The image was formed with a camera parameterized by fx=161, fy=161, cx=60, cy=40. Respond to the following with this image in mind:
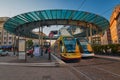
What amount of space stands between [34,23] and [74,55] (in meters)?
24.8

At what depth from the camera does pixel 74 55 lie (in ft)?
65.7

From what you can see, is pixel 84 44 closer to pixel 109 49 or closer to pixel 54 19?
pixel 109 49

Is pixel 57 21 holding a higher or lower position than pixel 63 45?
higher

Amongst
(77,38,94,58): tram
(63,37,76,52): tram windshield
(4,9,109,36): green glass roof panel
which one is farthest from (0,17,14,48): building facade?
(63,37,76,52): tram windshield

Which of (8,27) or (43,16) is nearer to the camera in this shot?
(43,16)

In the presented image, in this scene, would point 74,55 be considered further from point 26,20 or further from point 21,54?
point 26,20

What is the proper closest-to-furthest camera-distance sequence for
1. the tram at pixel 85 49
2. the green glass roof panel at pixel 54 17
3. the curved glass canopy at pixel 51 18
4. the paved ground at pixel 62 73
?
1. the paved ground at pixel 62 73
2. the tram at pixel 85 49
3. the green glass roof panel at pixel 54 17
4. the curved glass canopy at pixel 51 18

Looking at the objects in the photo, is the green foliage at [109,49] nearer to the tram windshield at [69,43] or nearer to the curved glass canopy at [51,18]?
the tram windshield at [69,43]

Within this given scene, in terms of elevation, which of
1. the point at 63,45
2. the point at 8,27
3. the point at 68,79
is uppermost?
the point at 8,27

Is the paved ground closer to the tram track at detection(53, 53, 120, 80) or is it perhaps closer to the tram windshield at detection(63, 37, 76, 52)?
the tram track at detection(53, 53, 120, 80)

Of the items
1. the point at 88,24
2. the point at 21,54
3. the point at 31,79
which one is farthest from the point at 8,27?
the point at 31,79

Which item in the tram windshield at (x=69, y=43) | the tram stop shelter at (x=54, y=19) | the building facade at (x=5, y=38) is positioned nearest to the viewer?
the tram windshield at (x=69, y=43)

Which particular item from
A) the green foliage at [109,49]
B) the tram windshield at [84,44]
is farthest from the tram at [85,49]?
the green foliage at [109,49]

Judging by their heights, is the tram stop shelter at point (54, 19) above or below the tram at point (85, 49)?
above
